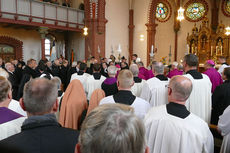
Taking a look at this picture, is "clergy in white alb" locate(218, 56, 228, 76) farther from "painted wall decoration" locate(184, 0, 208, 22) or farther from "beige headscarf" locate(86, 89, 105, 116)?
"painted wall decoration" locate(184, 0, 208, 22)

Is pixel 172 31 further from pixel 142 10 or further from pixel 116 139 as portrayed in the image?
pixel 116 139

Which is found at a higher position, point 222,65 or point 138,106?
point 222,65

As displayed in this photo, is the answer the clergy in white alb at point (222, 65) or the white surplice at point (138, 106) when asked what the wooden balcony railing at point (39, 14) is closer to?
the clergy in white alb at point (222, 65)

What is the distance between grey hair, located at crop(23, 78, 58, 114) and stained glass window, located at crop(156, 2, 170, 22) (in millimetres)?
20107

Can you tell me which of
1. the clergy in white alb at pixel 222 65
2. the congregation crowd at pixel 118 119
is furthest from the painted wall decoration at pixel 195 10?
the congregation crowd at pixel 118 119

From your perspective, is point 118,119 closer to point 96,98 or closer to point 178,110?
point 178,110

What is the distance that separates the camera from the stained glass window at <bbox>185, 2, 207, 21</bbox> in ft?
62.5

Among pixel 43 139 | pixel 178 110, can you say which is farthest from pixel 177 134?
pixel 43 139

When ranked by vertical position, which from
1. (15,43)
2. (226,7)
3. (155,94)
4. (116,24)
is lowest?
(155,94)

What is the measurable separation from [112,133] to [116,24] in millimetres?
16532

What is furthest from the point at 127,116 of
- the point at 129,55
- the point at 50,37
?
the point at 50,37

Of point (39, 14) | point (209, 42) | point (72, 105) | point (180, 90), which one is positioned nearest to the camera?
point (180, 90)

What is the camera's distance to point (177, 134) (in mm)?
2188

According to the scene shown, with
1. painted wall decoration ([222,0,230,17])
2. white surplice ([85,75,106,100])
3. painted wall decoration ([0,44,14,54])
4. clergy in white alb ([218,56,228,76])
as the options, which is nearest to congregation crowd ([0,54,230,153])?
white surplice ([85,75,106,100])
